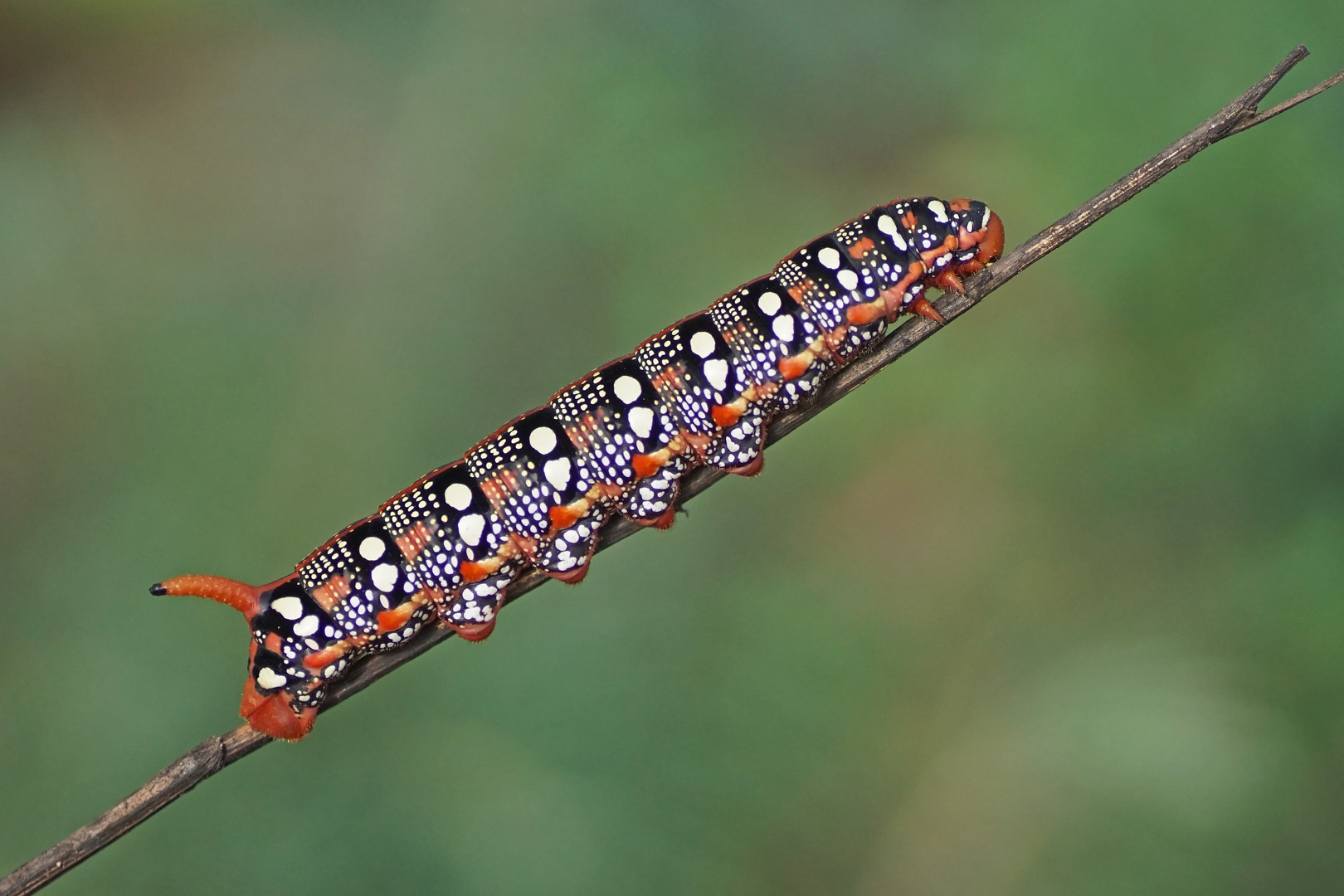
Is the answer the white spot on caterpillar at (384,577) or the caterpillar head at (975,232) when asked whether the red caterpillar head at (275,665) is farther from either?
the caterpillar head at (975,232)

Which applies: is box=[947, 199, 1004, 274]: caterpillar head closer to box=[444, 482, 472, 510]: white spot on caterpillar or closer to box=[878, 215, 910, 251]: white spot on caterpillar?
box=[878, 215, 910, 251]: white spot on caterpillar

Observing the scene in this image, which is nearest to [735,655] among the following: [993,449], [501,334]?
[993,449]

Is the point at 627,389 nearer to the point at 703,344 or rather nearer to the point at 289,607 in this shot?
the point at 703,344

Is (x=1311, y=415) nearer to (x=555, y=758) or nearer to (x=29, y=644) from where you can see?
(x=555, y=758)

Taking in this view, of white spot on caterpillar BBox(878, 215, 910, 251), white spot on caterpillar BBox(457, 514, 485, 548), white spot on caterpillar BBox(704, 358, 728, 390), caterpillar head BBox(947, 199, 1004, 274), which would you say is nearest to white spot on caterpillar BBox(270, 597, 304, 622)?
white spot on caterpillar BBox(457, 514, 485, 548)

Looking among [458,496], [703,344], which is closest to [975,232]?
[703,344]

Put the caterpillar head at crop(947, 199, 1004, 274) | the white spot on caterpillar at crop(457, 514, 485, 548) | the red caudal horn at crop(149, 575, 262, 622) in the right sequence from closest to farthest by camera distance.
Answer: the red caudal horn at crop(149, 575, 262, 622) → the white spot on caterpillar at crop(457, 514, 485, 548) → the caterpillar head at crop(947, 199, 1004, 274)

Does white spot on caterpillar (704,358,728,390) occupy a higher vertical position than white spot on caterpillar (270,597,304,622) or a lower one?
lower
